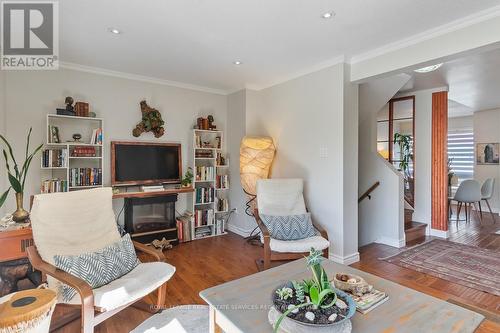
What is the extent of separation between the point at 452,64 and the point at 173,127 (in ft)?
12.9

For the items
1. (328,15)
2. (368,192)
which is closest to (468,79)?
(368,192)

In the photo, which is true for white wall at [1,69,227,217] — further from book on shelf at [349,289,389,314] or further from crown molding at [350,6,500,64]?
book on shelf at [349,289,389,314]

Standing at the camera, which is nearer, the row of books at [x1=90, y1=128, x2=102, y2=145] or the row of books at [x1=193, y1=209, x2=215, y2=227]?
the row of books at [x1=90, y1=128, x2=102, y2=145]

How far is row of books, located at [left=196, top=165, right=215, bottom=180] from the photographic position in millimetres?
4301

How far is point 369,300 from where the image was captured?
152cm

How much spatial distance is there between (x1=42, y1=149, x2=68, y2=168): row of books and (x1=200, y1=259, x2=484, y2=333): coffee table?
8.83 ft

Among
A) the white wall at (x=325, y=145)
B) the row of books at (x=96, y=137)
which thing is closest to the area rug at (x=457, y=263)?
the white wall at (x=325, y=145)

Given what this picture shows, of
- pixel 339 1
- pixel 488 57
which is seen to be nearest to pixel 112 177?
pixel 339 1

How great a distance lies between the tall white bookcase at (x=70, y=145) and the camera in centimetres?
326

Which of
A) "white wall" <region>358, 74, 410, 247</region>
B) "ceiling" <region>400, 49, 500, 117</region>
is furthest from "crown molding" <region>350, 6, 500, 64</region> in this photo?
"ceiling" <region>400, 49, 500, 117</region>

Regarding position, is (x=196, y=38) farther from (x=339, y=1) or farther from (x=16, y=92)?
(x=16, y=92)

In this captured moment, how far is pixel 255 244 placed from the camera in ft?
13.1

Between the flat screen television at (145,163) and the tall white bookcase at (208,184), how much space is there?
0.32 metres

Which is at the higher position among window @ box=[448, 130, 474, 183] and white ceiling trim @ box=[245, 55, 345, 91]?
white ceiling trim @ box=[245, 55, 345, 91]
